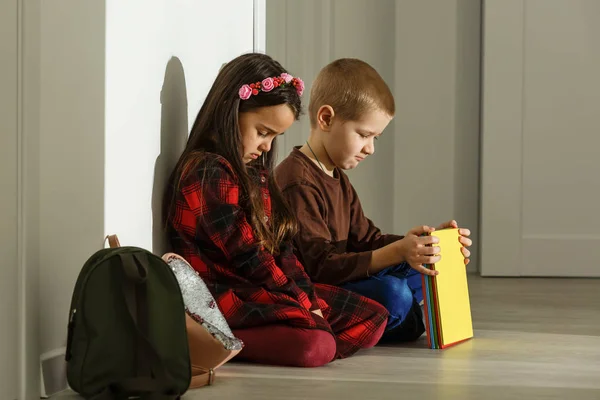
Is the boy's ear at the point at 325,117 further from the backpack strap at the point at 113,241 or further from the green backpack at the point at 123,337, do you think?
the green backpack at the point at 123,337

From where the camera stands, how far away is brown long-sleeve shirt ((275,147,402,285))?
80.7 inches

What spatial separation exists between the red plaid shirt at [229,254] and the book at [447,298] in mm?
272

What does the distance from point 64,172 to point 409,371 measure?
0.74 m

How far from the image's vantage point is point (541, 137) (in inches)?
146

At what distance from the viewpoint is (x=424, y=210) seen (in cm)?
388

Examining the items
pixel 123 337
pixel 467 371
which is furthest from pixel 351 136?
pixel 123 337

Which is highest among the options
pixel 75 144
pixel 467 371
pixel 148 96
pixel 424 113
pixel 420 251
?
pixel 424 113

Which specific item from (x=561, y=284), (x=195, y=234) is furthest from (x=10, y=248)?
(x=561, y=284)

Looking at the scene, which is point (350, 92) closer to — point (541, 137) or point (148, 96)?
point (148, 96)

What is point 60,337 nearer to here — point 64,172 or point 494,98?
point 64,172

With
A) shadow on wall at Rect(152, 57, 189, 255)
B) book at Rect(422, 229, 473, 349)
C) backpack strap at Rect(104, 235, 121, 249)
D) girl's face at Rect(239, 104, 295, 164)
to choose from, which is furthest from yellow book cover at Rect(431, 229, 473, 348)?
backpack strap at Rect(104, 235, 121, 249)

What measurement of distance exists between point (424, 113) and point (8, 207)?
264 centimetres

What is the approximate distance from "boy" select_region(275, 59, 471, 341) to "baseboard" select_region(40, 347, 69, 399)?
657 millimetres

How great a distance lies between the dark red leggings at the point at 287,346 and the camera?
178 centimetres
